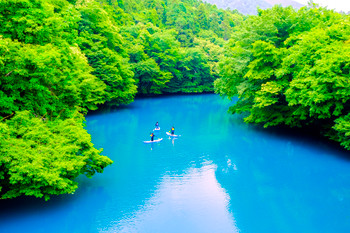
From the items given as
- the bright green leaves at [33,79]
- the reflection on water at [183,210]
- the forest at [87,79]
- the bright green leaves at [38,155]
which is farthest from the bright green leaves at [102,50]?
the bright green leaves at [38,155]

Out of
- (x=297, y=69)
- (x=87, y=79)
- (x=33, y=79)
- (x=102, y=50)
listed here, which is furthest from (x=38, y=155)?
(x=102, y=50)

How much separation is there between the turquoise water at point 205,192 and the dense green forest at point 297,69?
2.33 m

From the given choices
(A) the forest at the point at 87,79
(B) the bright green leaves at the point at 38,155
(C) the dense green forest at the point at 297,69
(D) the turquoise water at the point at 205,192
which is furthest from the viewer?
(C) the dense green forest at the point at 297,69

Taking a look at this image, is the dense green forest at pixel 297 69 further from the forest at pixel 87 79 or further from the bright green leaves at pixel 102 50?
the bright green leaves at pixel 102 50

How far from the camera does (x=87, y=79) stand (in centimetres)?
1521

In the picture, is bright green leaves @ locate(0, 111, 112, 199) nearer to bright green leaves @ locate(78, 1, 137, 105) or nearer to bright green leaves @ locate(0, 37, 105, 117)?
bright green leaves @ locate(0, 37, 105, 117)

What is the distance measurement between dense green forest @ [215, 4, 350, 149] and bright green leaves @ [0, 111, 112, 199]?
516 inches

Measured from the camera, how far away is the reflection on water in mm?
10023

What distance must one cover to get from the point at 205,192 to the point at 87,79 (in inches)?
340

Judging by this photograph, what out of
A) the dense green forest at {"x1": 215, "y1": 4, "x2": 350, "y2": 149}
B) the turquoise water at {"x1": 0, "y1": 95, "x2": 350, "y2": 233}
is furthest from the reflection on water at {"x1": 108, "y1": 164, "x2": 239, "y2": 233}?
the dense green forest at {"x1": 215, "y1": 4, "x2": 350, "y2": 149}

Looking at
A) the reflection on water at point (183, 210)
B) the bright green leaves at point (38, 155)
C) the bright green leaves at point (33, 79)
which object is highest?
the bright green leaves at point (33, 79)

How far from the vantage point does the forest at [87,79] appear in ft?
31.6

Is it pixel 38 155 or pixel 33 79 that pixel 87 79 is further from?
pixel 38 155

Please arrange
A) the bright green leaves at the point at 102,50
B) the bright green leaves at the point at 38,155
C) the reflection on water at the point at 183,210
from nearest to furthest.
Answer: the bright green leaves at the point at 38,155
the reflection on water at the point at 183,210
the bright green leaves at the point at 102,50
